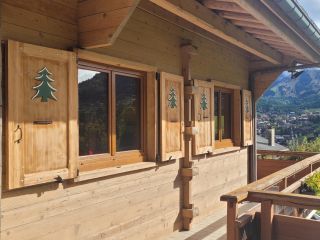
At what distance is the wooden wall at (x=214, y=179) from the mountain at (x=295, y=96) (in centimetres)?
2692

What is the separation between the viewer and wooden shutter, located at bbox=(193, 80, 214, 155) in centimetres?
568

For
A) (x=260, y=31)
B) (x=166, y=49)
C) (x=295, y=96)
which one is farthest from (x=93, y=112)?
(x=295, y=96)

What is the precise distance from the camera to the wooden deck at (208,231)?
5141 millimetres

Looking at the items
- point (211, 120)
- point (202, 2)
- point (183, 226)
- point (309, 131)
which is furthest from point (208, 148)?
point (309, 131)

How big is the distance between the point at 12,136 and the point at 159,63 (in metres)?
2.39

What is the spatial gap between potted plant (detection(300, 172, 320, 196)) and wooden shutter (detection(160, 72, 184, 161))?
184cm

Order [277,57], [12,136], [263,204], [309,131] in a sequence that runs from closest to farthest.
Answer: [12,136] < [263,204] < [277,57] < [309,131]

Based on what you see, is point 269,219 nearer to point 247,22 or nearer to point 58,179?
point 58,179

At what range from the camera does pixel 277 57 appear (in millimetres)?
7387

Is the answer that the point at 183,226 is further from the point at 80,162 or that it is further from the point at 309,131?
the point at 309,131

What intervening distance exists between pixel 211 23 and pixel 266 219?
2.37 m

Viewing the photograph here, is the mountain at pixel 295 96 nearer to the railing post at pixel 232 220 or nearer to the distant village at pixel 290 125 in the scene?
the distant village at pixel 290 125

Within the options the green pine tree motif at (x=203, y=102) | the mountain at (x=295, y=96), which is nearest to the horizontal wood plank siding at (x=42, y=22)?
the green pine tree motif at (x=203, y=102)

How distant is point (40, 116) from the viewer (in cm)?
310
